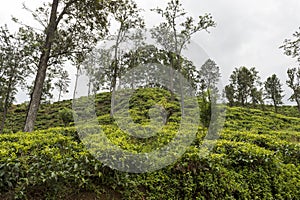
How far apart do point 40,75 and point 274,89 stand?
30293 millimetres

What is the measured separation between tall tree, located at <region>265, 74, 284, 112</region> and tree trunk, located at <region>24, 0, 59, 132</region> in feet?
96.2

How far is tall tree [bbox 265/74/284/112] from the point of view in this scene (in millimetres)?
31734

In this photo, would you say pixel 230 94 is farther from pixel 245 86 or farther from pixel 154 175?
pixel 154 175

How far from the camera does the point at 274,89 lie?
32031mm

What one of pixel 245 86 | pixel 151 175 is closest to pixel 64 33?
pixel 151 175

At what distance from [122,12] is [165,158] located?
1591 cm

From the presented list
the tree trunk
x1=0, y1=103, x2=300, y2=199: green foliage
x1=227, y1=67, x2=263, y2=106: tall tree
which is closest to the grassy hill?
x1=0, y1=103, x2=300, y2=199: green foliage

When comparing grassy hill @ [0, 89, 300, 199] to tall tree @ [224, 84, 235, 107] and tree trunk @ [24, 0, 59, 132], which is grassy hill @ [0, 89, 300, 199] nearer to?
tree trunk @ [24, 0, 59, 132]

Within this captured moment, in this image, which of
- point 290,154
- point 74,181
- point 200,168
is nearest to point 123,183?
point 74,181

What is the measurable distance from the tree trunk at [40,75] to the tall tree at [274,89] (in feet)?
96.2

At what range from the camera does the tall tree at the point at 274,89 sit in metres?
31.7

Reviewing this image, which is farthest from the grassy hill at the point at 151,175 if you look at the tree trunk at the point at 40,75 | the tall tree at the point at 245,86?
the tall tree at the point at 245,86

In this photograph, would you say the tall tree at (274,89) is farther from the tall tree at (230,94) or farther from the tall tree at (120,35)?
the tall tree at (120,35)

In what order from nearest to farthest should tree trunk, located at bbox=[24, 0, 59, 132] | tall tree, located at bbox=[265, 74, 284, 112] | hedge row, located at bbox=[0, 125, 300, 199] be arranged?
hedge row, located at bbox=[0, 125, 300, 199]
tree trunk, located at bbox=[24, 0, 59, 132]
tall tree, located at bbox=[265, 74, 284, 112]
